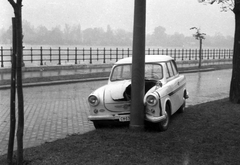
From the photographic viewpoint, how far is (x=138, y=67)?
600 cm

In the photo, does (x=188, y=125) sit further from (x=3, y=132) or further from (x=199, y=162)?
(x=3, y=132)

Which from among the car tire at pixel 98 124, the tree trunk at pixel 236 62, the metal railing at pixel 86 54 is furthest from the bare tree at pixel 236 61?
the metal railing at pixel 86 54

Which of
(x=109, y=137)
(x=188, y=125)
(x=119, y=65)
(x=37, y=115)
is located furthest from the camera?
(x=37, y=115)

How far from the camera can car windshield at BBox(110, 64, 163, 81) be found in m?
7.30

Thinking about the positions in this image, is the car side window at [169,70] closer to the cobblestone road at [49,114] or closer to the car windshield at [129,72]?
the car windshield at [129,72]

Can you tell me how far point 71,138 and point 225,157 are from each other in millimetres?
2508

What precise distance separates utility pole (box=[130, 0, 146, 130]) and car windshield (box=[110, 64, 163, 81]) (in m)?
1.29

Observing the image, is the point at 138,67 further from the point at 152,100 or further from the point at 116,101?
the point at 116,101

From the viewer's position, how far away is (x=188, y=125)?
6.67 m

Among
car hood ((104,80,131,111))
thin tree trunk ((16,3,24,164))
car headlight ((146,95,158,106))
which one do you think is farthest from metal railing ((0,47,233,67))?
thin tree trunk ((16,3,24,164))

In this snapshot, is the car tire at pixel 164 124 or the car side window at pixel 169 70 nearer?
the car tire at pixel 164 124

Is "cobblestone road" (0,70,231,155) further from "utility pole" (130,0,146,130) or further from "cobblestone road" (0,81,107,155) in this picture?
"utility pole" (130,0,146,130)

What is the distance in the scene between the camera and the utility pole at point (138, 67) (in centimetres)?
591

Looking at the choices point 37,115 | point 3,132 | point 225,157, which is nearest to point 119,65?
point 37,115
